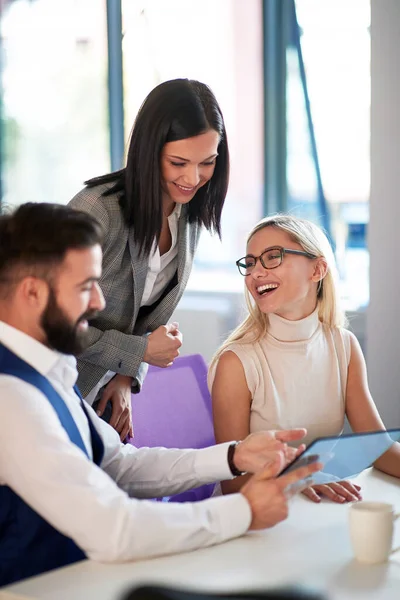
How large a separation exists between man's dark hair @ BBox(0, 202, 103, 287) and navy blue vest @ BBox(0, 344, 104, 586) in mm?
141

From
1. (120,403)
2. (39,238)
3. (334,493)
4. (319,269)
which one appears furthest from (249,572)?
(319,269)

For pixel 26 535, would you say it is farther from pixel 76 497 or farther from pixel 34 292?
pixel 34 292

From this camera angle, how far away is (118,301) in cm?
234

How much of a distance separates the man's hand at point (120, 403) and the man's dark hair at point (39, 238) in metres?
0.73

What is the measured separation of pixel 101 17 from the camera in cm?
515

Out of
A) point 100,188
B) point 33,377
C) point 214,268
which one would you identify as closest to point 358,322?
point 214,268

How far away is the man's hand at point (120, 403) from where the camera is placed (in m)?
2.27

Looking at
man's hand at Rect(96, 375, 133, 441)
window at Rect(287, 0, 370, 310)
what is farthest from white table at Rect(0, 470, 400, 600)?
window at Rect(287, 0, 370, 310)

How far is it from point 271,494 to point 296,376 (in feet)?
2.80

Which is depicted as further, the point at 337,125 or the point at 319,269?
the point at 337,125

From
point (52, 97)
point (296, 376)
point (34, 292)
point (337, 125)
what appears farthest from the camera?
point (52, 97)

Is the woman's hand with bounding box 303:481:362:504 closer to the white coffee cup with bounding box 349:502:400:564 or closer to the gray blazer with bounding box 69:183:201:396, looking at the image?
the white coffee cup with bounding box 349:502:400:564

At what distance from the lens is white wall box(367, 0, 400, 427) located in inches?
141

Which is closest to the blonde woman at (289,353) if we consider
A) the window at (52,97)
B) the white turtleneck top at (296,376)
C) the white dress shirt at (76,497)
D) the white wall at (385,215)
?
the white turtleneck top at (296,376)
